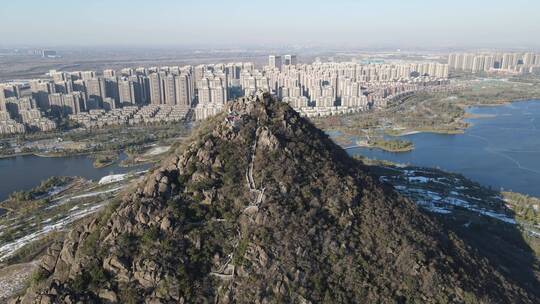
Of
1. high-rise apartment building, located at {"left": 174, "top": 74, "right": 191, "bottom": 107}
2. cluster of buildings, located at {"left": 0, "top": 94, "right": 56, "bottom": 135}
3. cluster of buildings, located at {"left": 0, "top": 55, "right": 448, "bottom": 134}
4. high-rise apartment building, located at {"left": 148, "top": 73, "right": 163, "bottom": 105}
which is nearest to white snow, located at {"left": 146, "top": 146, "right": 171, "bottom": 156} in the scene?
cluster of buildings, located at {"left": 0, "top": 55, "right": 448, "bottom": 134}

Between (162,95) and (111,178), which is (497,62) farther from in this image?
(111,178)

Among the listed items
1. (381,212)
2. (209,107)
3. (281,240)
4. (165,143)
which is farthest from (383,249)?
(209,107)

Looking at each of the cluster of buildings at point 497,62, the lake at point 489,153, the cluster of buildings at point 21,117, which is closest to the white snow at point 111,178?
the lake at point 489,153

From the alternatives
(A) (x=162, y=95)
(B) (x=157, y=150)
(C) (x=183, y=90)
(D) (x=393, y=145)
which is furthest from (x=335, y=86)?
(B) (x=157, y=150)

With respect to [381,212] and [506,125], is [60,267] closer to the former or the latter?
[381,212]

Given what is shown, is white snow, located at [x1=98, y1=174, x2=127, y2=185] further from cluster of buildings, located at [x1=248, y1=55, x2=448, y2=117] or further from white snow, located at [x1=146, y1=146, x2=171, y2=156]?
cluster of buildings, located at [x1=248, y1=55, x2=448, y2=117]

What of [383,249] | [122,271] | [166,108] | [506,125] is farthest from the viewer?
[166,108]
